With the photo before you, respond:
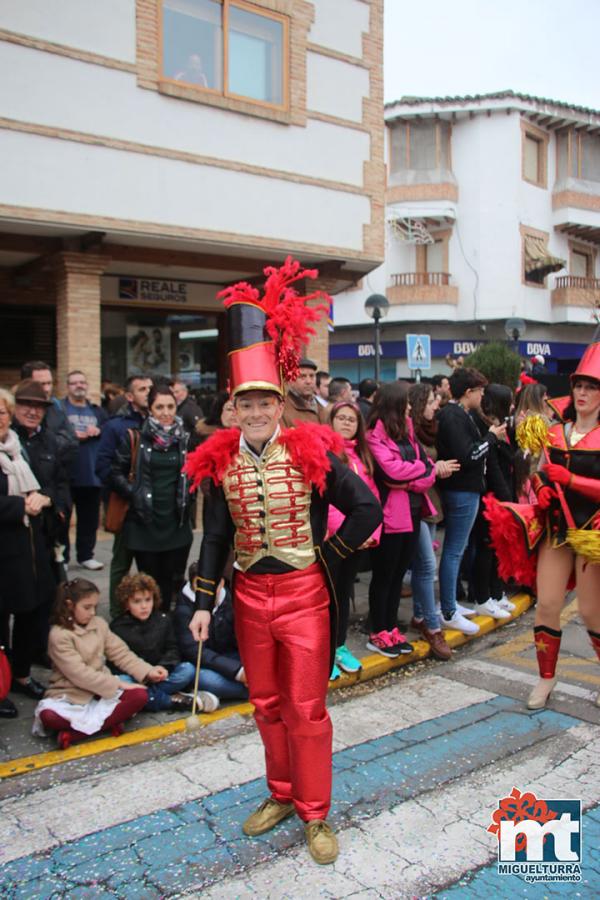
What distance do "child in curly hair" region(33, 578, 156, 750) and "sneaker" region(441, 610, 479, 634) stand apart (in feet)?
9.00

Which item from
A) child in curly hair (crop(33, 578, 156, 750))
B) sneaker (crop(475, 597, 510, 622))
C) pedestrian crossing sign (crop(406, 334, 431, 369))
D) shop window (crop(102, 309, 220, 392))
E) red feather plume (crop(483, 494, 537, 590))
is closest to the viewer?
child in curly hair (crop(33, 578, 156, 750))

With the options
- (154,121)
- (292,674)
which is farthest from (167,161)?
(292,674)

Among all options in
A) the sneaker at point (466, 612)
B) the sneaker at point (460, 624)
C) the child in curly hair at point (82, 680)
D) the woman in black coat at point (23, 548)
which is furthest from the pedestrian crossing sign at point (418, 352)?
the child in curly hair at point (82, 680)

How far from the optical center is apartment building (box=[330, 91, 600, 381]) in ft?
91.9

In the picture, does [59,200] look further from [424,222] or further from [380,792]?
[424,222]

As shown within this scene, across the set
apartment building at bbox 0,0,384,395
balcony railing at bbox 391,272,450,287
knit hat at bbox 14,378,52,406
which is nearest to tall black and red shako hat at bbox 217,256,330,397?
knit hat at bbox 14,378,52,406

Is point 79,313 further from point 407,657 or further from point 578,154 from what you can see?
point 578,154

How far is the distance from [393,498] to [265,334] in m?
2.60

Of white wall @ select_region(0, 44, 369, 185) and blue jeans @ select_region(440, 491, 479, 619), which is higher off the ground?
white wall @ select_region(0, 44, 369, 185)

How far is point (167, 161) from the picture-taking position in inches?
478

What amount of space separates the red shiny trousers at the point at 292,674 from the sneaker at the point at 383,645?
236 centimetres

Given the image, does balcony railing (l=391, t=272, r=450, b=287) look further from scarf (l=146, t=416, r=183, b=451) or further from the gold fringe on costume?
the gold fringe on costume

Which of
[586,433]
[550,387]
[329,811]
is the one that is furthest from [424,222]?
[329,811]

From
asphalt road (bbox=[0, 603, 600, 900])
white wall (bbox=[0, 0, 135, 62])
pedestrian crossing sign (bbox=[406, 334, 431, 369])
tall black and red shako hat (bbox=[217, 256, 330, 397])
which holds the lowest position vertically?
asphalt road (bbox=[0, 603, 600, 900])
